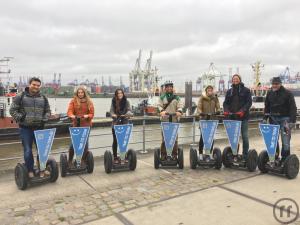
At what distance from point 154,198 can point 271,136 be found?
8.14 ft

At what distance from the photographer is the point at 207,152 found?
6043 mm

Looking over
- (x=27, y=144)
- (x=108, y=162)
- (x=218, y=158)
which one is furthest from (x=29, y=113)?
(x=218, y=158)

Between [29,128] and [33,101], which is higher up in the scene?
[33,101]

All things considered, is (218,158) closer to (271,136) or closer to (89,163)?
(271,136)

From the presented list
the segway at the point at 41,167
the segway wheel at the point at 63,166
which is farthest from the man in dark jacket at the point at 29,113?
the segway wheel at the point at 63,166

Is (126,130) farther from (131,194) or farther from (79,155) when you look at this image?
(131,194)

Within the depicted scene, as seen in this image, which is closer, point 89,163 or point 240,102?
point 89,163

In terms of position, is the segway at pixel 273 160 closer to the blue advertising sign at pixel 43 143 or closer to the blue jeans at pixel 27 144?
the blue advertising sign at pixel 43 143

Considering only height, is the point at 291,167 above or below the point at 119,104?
below

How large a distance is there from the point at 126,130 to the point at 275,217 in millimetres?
3024

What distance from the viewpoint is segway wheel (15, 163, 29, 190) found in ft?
15.1

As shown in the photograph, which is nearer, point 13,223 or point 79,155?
point 13,223

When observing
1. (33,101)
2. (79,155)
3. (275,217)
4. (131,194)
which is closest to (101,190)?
(131,194)

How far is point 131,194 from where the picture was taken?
4539mm
